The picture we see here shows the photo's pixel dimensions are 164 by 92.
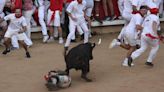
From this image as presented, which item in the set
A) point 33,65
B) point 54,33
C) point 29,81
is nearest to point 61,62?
point 33,65

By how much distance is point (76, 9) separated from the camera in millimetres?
13258

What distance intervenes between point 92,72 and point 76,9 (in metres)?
3.01

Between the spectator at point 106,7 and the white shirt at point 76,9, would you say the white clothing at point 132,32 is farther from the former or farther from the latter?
the spectator at point 106,7

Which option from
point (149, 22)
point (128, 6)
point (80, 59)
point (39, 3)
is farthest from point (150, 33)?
point (39, 3)

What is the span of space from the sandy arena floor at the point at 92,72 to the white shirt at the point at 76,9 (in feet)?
3.28

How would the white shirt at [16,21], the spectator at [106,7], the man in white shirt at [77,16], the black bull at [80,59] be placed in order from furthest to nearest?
the spectator at [106,7] → the man in white shirt at [77,16] → the white shirt at [16,21] → the black bull at [80,59]

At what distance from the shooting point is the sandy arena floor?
9516 mm

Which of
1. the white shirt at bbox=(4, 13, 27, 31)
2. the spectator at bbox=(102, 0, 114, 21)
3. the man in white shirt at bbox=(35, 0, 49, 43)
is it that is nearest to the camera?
the white shirt at bbox=(4, 13, 27, 31)

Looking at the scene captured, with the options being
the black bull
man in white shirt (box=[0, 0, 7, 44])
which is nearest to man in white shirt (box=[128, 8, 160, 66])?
the black bull

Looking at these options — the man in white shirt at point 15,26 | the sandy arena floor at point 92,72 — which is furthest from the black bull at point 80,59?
the man in white shirt at point 15,26

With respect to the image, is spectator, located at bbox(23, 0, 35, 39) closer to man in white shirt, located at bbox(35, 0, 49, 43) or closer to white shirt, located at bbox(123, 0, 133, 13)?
man in white shirt, located at bbox(35, 0, 49, 43)

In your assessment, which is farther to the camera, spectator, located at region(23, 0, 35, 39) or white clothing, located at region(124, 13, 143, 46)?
spectator, located at region(23, 0, 35, 39)

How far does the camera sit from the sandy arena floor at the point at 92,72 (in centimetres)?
952

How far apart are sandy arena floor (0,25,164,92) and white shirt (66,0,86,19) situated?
39.3 inches
